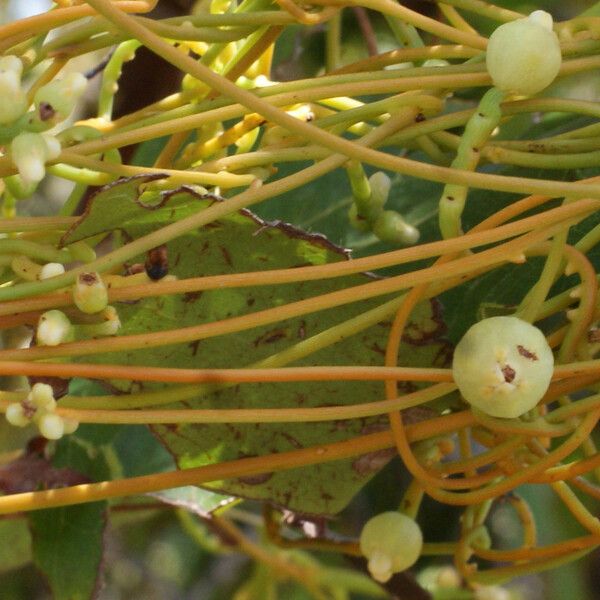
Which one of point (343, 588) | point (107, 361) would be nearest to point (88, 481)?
point (107, 361)

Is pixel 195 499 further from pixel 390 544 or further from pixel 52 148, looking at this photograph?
pixel 52 148

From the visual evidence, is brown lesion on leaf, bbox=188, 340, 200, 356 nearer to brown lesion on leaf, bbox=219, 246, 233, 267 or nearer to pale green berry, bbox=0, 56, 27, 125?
brown lesion on leaf, bbox=219, 246, 233, 267

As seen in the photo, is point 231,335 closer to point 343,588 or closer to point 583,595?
point 343,588

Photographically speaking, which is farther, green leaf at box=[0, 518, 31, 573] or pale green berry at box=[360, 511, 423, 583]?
green leaf at box=[0, 518, 31, 573]

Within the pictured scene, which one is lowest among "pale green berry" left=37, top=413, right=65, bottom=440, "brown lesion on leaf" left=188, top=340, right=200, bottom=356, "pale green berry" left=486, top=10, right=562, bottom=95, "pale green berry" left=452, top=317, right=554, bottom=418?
"brown lesion on leaf" left=188, top=340, right=200, bottom=356

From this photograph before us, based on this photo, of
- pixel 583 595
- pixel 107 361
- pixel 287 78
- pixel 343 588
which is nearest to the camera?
pixel 107 361

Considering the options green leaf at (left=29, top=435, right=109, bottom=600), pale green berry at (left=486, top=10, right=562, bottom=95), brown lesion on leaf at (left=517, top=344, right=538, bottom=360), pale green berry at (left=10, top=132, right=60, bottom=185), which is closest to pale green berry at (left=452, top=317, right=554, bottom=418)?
brown lesion on leaf at (left=517, top=344, right=538, bottom=360)

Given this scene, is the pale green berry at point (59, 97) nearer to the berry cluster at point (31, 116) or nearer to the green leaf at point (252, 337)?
the berry cluster at point (31, 116)

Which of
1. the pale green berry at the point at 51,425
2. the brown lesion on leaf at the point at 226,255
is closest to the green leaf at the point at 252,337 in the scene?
the brown lesion on leaf at the point at 226,255
